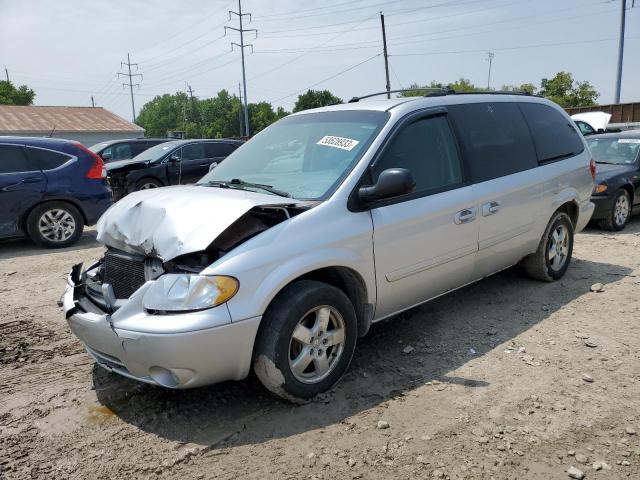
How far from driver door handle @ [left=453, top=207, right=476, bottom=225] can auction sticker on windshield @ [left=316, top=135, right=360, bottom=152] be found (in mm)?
968

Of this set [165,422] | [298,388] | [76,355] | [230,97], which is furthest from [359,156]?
[230,97]

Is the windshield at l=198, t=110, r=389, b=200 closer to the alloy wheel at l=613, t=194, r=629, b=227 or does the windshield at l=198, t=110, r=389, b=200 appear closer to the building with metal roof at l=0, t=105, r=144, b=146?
the alloy wheel at l=613, t=194, r=629, b=227

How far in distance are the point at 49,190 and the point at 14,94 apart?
230 feet

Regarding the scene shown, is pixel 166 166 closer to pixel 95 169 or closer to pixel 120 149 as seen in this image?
pixel 120 149

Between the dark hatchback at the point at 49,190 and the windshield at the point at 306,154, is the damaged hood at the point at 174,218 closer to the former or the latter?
the windshield at the point at 306,154

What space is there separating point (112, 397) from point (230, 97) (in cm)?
11999

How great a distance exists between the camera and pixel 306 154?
12.7 ft

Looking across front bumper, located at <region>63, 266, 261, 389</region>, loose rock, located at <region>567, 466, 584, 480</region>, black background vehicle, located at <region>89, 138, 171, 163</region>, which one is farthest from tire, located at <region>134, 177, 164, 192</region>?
loose rock, located at <region>567, 466, 584, 480</region>

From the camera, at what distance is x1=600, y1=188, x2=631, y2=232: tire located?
802 cm

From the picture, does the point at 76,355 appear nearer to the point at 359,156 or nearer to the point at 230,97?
the point at 359,156

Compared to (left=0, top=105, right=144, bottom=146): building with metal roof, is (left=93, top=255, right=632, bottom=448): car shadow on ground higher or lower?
lower

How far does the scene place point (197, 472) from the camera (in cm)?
263

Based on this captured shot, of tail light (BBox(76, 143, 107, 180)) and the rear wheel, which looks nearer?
tail light (BBox(76, 143, 107, 180))

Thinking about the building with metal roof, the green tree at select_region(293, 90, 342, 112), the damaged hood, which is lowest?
the damaged hood
